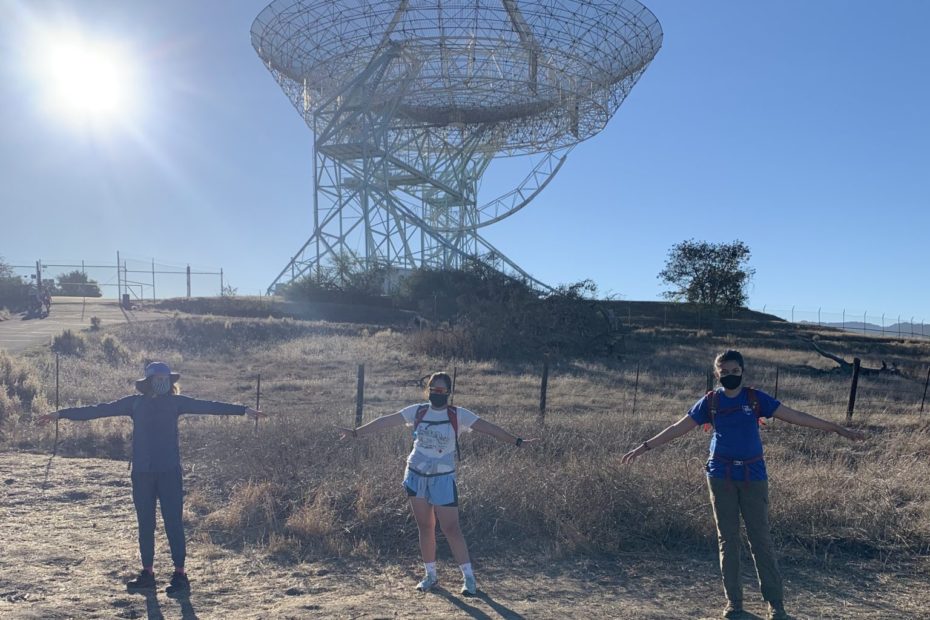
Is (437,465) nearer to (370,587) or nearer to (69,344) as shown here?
(370,587)

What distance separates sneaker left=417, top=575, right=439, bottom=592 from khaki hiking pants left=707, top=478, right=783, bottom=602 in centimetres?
190

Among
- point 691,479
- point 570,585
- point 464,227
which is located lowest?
point 570,585

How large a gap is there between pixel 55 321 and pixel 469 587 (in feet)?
96.1

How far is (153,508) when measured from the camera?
4.98 m

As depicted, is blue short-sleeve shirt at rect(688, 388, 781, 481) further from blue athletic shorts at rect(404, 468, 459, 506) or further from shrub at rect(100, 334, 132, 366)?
shrub at rect(100, 334, 132, 366)

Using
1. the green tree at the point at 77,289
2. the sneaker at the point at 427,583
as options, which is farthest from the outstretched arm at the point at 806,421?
the green tree at the point at 77,289

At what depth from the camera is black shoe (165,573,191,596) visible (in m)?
4.80

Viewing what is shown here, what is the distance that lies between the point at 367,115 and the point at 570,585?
124 ft

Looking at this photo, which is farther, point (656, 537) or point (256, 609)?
point (656, 537)

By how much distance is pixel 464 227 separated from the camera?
50250mm

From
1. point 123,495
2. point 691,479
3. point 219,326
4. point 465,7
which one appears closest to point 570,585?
point 691,479

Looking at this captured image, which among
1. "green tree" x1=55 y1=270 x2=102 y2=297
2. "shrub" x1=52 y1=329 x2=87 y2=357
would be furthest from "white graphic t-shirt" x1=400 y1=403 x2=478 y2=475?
"green tree" x1=55 y1=270 x2=102 y2=297

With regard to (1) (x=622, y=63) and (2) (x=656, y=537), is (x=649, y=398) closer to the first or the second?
(2) (x=656, y=537)

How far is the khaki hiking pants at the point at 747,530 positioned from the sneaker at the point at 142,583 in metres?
3.79
